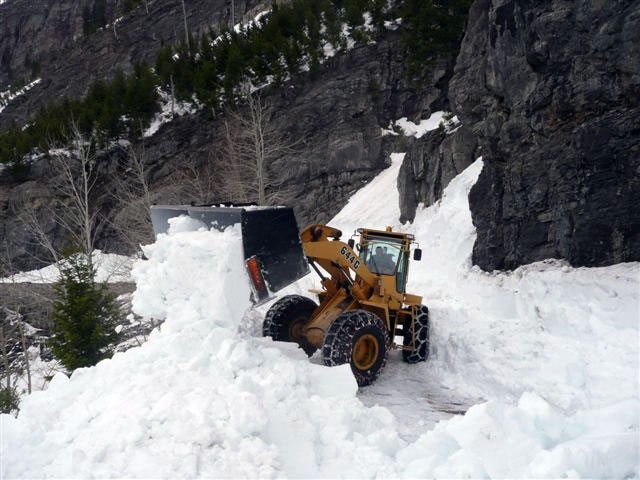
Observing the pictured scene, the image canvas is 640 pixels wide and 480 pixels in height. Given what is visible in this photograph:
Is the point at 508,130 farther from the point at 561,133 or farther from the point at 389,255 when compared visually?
the point at 389,255

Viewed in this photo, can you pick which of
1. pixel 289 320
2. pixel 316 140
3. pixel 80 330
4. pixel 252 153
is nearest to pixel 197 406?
pixel 289 320

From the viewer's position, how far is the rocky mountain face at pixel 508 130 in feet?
27.9

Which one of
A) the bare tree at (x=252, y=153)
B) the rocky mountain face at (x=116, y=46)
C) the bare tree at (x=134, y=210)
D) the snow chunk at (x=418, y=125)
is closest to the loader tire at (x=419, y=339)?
the bare tree at (x=252, y=153)

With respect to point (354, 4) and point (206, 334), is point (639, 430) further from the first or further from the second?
point (354, 4)

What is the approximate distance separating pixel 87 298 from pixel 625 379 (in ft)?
30.9

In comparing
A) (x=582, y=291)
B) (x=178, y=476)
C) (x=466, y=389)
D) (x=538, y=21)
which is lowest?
(x=466, y=389)

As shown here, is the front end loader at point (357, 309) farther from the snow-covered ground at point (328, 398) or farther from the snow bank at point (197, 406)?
the snow bank at point (197, 406)

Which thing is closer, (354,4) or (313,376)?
(313,376)

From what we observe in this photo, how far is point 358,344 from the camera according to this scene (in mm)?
7242

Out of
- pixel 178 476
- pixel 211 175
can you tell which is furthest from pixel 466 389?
Result: pixel 211 175

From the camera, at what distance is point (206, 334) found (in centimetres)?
575

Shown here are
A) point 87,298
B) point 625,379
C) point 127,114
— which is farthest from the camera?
A: point 127,114

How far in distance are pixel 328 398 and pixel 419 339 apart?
344 centimetres

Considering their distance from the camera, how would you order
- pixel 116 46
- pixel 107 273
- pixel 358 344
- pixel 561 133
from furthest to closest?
pixel 116 46 → pixel 107 273 → pixel 561 133 → pixel 358 344
